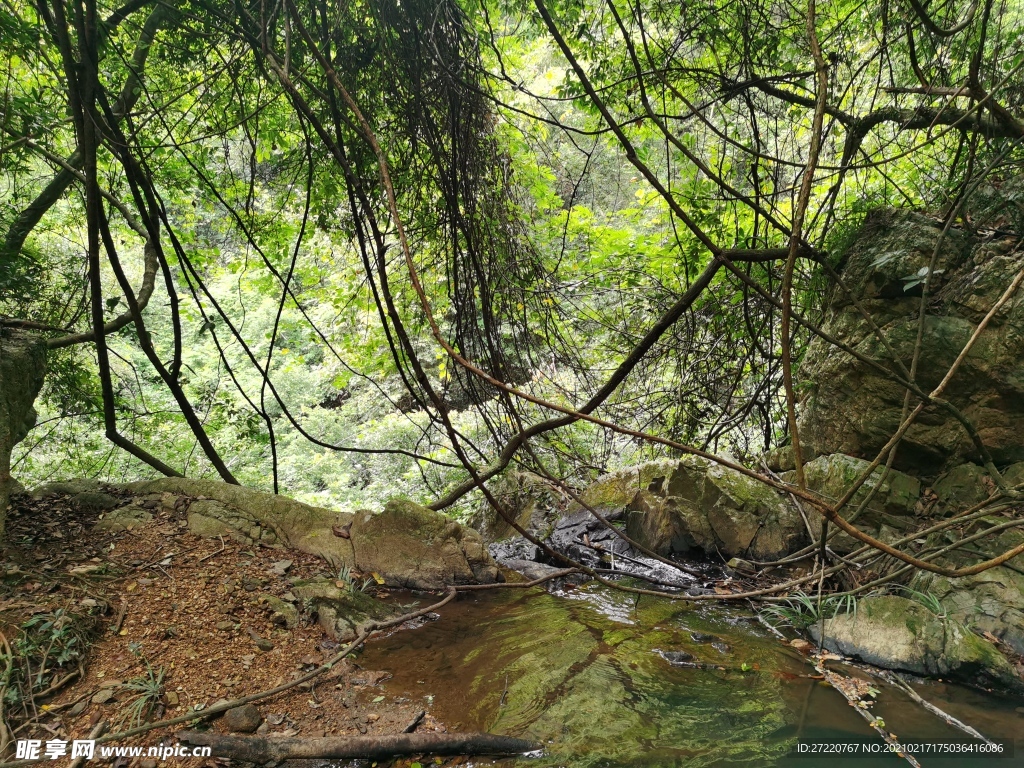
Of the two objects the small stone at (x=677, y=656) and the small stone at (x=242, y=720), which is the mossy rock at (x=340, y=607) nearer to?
the small stone at (x=242, y=720)

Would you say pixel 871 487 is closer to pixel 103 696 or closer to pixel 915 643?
pixel 915 643

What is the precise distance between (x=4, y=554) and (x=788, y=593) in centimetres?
434

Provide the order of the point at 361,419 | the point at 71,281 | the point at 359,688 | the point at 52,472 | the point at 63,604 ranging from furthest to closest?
the point at 361,419
the point at 52,472
the point at 71,281
the point at 359,688
the point at 63,604

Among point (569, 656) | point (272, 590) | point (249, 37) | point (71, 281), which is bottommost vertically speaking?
point (569, 656)

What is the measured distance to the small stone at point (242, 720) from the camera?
7.07ft

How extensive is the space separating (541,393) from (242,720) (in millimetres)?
2532

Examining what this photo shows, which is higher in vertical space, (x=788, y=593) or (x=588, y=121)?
(x=588, y=121)

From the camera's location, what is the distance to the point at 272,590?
10.2ft

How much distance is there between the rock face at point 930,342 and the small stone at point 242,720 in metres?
4.12

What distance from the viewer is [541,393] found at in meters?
4.00

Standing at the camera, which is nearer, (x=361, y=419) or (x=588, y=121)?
(x=588, y=121)

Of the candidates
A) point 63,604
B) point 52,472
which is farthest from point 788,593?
point 52,472

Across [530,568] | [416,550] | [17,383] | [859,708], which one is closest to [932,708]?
[859,708]

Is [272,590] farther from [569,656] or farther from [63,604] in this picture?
[569,656]
